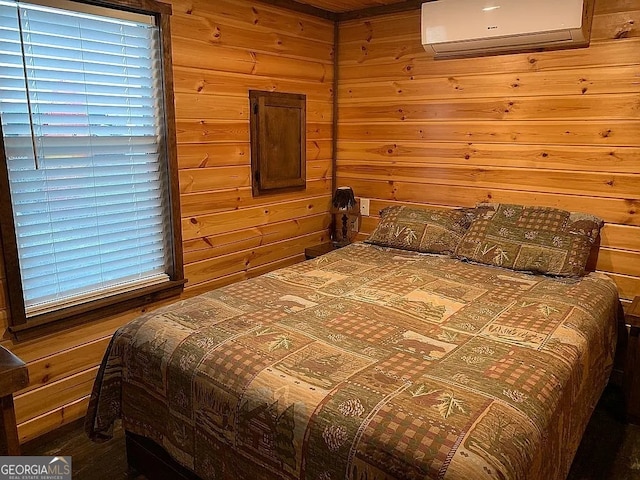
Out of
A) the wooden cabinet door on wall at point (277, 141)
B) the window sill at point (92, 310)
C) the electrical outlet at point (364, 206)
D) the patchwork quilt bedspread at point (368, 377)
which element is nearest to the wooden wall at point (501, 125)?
the electrical outlet at point (364, 206)

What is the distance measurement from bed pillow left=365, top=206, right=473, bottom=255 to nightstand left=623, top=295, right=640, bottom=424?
0.96m

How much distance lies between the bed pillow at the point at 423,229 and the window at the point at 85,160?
1.30 m

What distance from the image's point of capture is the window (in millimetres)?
1988

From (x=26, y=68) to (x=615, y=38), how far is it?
2796 millimetres

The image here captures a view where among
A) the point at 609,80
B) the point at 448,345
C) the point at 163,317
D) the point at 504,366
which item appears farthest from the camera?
the point at 609,80

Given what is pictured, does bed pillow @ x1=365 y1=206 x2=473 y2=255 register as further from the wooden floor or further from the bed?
the wooden floor

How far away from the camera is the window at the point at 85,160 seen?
1988mm

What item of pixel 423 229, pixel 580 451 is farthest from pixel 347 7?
pixel 580 451

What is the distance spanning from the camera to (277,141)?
10.4 feet

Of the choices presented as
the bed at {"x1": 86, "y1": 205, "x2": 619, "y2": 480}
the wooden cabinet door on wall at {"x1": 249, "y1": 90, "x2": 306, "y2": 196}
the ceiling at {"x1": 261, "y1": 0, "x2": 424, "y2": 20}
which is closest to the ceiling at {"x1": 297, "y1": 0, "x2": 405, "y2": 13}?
the ceiling at {"x1": 261, "y1": 0, "x2": 424, "y2": 20}

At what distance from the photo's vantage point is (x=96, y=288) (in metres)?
2.36

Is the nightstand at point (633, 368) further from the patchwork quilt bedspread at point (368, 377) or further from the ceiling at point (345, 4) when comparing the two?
the ceiling at point (345, 4)

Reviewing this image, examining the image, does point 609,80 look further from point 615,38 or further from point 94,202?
point 94,202

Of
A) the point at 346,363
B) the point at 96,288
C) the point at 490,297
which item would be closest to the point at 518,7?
the point at 490,297
